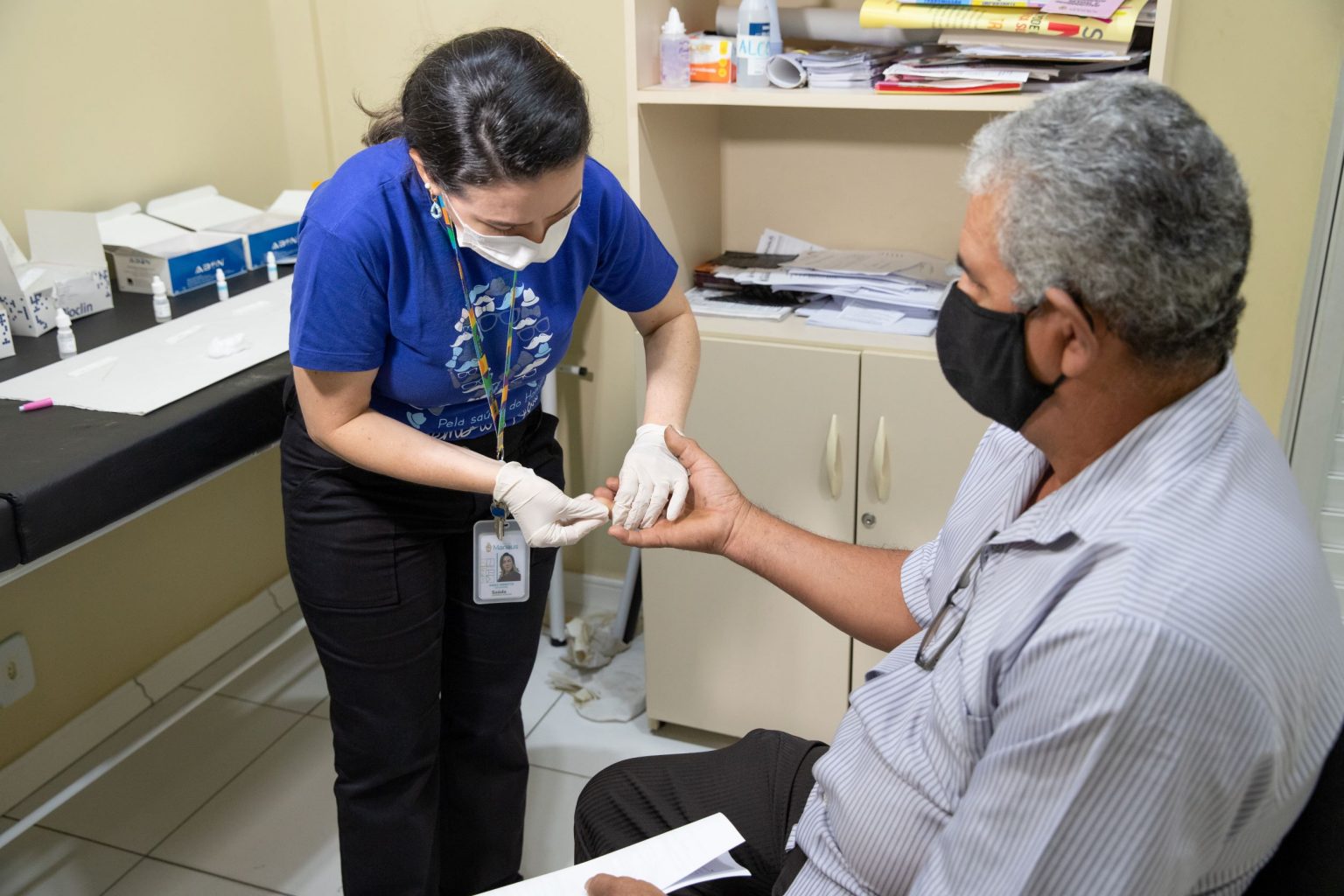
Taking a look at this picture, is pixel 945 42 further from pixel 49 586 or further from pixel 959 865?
pixel 49 586

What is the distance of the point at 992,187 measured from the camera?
0.95 m

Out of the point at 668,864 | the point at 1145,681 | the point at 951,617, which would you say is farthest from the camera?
the point at 668,864

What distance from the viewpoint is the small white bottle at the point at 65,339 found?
1835 millimetres

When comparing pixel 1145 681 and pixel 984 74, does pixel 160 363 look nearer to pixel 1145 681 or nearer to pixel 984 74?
pixel 984 74

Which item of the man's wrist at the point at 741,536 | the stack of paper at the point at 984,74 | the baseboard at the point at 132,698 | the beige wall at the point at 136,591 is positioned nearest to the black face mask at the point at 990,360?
the man's wrist at the point at 741,536

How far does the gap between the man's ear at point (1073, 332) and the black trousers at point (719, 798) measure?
2.08 feet

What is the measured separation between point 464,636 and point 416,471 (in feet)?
1.22

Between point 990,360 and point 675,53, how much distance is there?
1.23m

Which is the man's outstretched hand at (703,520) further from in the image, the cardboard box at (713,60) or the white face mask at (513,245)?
the cardboard box at (713,60)

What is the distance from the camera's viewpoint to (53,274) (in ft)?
6.44

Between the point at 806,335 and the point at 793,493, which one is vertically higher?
the point at 806,335

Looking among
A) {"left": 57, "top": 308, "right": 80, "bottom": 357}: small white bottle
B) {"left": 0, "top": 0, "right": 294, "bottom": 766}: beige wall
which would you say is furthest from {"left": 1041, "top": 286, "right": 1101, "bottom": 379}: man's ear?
{"left": 0, "top": 0, "right": 294, "bottom": 766}: beige wall

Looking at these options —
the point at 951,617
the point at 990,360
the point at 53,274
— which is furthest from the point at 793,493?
the point at 53,274

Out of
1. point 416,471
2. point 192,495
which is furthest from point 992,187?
point 192,495
